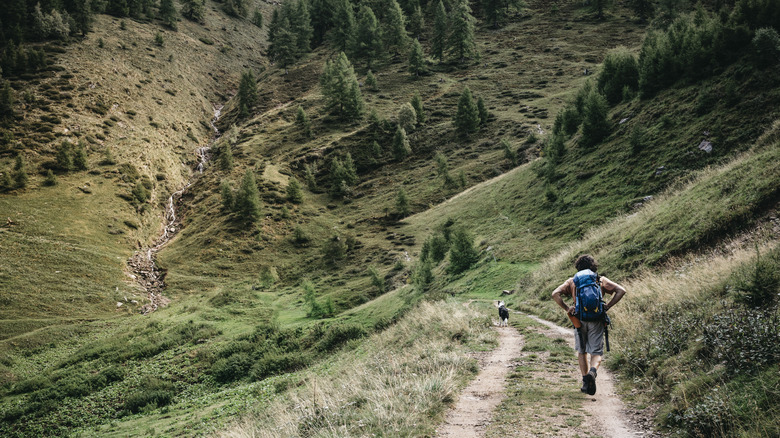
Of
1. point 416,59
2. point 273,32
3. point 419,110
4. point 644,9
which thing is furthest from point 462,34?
point 273,32

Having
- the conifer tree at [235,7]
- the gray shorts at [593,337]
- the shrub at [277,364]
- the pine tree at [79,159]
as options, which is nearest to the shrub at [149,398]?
the shrub at [277,364]

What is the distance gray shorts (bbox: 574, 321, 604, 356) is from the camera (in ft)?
21.5

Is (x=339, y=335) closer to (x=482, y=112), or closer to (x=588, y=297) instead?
(x=588, y=297)

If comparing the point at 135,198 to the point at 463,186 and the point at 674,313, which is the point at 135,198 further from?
the point at 674,313

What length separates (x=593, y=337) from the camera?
6629mm

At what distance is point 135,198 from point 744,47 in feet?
284

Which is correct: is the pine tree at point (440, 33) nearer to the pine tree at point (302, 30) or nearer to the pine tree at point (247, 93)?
the pine tree at point (302, 30)

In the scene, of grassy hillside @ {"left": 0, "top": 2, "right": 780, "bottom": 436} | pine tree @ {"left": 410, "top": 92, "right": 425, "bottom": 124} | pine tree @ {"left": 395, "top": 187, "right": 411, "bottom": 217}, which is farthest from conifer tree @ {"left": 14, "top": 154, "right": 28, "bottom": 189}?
pine tree @ {"left": 410, "top": 92, "right": 425, "bottom": 124}

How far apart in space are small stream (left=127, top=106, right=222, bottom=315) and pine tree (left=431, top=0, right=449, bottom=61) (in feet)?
270

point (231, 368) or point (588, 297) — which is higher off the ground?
point (588, 297)

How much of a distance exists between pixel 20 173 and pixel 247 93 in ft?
195

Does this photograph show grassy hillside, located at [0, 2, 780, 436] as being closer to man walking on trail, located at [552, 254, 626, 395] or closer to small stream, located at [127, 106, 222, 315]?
man walking on trail, located at [552, 254, 626, 395]

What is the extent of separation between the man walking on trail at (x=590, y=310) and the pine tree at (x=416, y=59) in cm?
11124

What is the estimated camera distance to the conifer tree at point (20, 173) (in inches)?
2268
